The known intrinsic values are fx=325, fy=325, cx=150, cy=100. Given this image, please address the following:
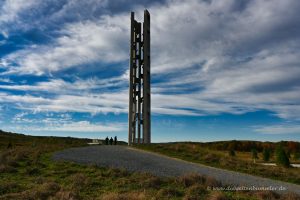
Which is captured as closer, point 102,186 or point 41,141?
point 102,186

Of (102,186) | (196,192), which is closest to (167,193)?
(196,192)

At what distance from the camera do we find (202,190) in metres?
14.0

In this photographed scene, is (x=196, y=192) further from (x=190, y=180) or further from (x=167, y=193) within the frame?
(x=190, y=180)

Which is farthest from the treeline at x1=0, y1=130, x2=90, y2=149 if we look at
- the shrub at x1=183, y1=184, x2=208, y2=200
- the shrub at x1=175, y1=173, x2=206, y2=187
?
the shrub at x1=183, y1=184, x2=208, y2=200

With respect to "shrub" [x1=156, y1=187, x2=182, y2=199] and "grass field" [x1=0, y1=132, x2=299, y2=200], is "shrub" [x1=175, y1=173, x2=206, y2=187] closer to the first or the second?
"grass field" [x1=0, y1=132, x2=299, y2=200]

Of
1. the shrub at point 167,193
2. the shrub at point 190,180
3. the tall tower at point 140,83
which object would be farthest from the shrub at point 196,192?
the tall tower at point 140,83

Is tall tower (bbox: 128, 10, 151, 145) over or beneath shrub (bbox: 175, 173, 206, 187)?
over

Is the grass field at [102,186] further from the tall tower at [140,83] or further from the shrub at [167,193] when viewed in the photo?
the tall tower at [140,83]

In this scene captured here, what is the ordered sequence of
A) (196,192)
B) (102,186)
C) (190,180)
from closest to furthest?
(196,192) < (102,186) < (190,180)

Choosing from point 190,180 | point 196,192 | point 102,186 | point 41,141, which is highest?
point 41,141

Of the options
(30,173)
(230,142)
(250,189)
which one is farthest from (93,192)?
(230,142)

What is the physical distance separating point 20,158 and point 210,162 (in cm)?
1433

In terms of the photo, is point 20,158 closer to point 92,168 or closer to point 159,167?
point 92,168

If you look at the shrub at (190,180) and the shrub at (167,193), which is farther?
the shrub at (190,180)
